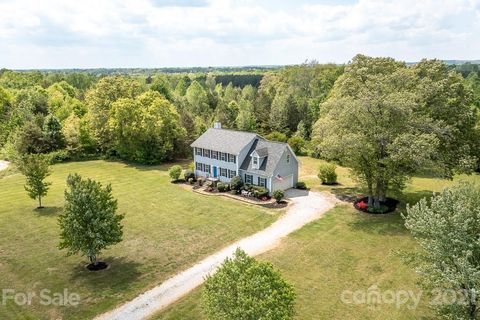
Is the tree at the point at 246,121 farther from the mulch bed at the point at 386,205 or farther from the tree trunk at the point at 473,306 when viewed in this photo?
the tree trunk at the point at 473,306

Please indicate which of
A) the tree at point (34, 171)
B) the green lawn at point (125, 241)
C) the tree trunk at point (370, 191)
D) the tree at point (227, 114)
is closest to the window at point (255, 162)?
the green lawn at point (125, 241)

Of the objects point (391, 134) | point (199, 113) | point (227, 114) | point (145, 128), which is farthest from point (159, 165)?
point (391, 134)

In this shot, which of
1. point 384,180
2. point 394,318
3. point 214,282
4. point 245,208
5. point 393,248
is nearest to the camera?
point 214,282

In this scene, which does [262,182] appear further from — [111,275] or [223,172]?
[111,275]

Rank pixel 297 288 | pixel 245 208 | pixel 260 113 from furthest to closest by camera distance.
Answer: pixel 260 113 < pixel 245 208 < pixel 297 288

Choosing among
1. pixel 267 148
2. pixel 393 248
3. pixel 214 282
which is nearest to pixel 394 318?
pixel 393 248

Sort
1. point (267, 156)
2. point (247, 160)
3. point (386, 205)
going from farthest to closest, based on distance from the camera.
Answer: point (247, 160), point (267, 156), point (386, 205)

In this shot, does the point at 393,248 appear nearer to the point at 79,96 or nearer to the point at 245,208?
the point at 245,208

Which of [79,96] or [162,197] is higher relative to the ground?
[79,96]
